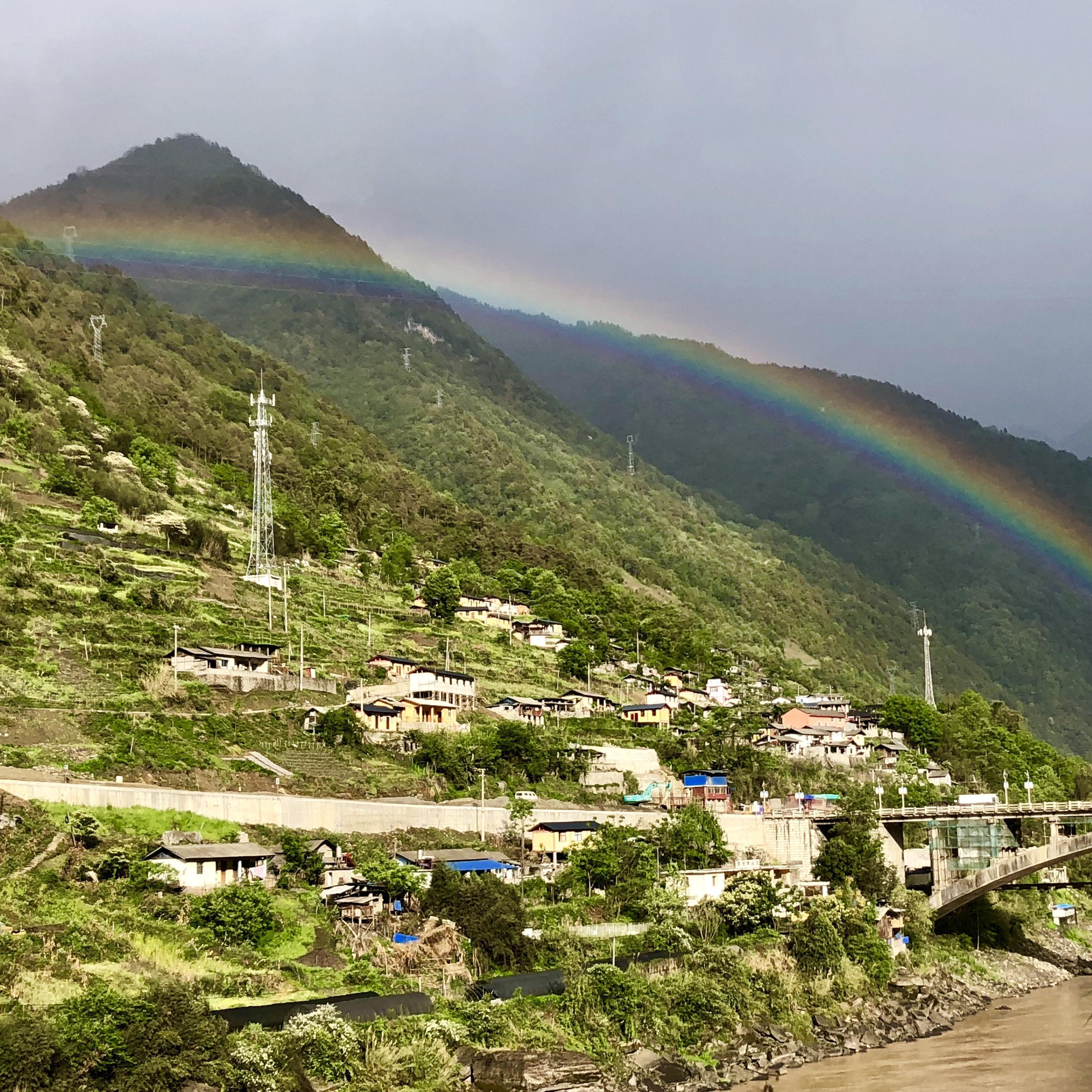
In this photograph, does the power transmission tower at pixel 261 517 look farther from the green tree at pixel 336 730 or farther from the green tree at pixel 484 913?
the green tree at pixel 484 913

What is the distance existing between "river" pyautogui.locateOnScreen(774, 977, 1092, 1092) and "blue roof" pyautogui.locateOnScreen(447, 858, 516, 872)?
39.9 ft

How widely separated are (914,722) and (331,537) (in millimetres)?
42701

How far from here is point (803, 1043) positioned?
1529 inches

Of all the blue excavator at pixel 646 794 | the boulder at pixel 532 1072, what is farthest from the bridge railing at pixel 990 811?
the boulder at pixel 532 1072

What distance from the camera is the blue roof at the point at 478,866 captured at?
44219mm

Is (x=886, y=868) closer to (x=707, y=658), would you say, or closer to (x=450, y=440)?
(x=707, y=658)

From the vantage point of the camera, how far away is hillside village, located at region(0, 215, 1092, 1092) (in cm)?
3319

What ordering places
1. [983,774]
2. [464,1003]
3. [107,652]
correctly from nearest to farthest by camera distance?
1. [464,1003]
2. [107,652]
3. [983,774]

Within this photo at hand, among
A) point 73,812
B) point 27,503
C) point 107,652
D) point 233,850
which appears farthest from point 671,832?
point 27,503

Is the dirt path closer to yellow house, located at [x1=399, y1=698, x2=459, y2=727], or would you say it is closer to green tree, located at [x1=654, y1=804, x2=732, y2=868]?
green tree, located at [x1=654, y1=804, x2=732, y2=868]

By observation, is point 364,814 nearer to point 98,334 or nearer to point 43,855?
point 43,855

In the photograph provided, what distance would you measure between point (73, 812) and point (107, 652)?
21.0 m

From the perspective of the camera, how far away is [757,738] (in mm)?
77188

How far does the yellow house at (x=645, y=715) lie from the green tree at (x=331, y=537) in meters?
28.5
